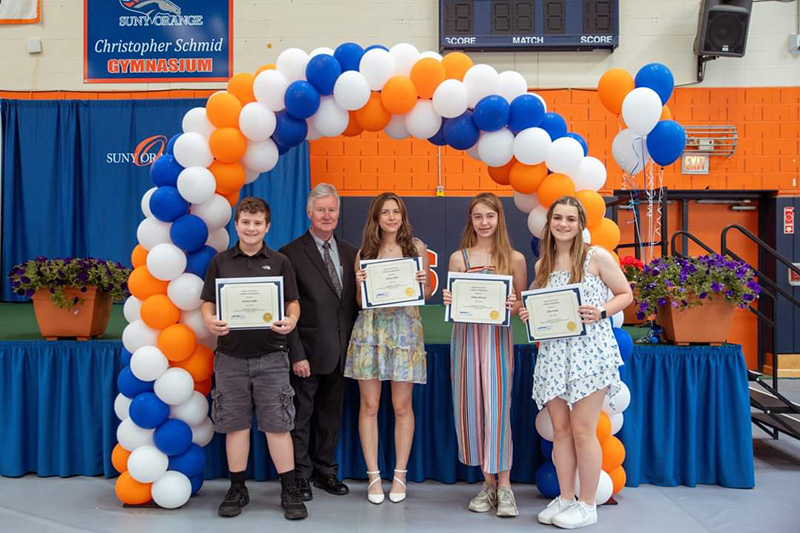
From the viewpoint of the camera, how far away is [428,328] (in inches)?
165

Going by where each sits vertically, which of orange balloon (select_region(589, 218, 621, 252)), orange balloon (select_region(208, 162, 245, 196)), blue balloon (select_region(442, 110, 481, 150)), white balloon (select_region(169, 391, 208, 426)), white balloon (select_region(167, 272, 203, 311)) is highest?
blue balloon (select_region(442, 110, 481, 150))

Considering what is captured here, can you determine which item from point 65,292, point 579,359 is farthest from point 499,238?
point 65,292

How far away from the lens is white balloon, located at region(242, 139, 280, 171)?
2.96 meters

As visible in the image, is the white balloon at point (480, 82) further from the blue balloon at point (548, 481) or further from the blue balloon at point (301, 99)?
the blue balloon at point (548, 481)

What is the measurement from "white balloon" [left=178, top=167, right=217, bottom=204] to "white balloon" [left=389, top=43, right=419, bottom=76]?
102cm

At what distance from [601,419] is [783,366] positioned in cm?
519

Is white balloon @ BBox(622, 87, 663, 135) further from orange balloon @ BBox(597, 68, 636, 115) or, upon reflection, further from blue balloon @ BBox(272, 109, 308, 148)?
blue balloon @ BBox(272, 109, 308, 148)

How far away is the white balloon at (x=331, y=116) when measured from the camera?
116 inches

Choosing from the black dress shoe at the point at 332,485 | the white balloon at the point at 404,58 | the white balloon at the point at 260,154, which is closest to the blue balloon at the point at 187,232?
the white balloon at the point at 260,154

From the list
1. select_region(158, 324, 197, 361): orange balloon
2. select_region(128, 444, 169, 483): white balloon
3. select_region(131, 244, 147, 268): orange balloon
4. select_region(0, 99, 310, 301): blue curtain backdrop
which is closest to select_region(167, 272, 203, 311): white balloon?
select_region(158, 324, 197, 361): orange balloon

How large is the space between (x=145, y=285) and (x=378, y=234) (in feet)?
3.69

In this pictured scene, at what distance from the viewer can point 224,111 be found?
9.54 ft

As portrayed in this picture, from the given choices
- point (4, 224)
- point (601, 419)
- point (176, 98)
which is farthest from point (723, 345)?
point (4, 224)

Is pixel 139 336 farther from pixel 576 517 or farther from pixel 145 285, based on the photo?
pixel 576 517
